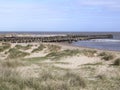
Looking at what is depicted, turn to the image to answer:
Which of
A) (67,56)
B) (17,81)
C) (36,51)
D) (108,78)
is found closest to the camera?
(17,81)

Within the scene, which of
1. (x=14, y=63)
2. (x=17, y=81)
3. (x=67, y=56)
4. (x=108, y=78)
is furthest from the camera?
(x=67, y=56)

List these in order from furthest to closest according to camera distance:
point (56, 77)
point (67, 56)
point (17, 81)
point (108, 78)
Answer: point (67, 56), point (108, 78), point (56, 77), point (17, 81)

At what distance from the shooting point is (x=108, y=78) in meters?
10.9

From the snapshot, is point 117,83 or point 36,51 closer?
point 117,83

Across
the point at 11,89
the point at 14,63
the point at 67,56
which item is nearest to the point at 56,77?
the point at 11,89

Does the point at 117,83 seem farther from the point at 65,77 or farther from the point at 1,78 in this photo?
the point at 1,78

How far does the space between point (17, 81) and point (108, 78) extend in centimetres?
372

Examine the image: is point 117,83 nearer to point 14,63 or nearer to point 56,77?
point 56,77

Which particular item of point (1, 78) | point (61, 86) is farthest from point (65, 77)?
point (1, 78)

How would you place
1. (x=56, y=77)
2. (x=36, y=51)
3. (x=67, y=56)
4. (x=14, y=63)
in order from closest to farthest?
(x=56, y=77) → (x=14, y=63) → (x=67, y=56) → (x=36, y=51)

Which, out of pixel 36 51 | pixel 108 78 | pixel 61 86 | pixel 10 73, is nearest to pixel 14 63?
pixel 10 73

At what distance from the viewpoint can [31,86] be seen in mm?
8445

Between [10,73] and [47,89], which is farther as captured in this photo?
[10,73]

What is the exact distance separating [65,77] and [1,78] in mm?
2108
